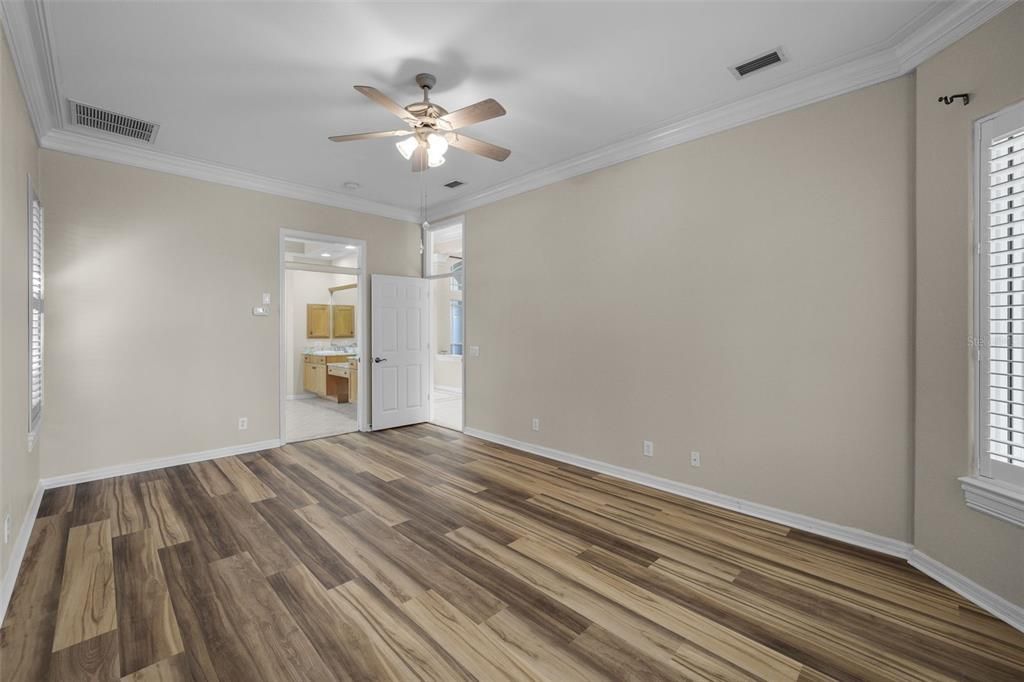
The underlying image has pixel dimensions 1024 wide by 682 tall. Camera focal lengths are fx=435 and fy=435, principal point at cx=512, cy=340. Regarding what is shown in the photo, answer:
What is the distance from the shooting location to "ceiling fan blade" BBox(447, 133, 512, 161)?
305cm

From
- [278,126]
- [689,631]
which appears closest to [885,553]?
[689,631]

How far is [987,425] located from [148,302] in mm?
6312

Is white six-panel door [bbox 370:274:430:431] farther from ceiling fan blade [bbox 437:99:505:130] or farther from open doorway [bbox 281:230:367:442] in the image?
ceiling fan blade [bbox 437:99:505:130]

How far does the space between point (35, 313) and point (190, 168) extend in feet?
6.41

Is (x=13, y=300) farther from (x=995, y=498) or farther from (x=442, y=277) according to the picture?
(x=995, y=498)

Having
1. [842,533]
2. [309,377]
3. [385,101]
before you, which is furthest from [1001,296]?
[309,377]

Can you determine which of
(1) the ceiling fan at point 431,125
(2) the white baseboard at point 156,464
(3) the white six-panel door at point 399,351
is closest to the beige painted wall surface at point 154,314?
(2) the white baseboard at point 156,464

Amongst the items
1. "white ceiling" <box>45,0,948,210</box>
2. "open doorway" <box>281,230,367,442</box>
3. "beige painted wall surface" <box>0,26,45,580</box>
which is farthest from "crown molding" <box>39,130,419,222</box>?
"open doorway" <box>281,230,367,442</box>

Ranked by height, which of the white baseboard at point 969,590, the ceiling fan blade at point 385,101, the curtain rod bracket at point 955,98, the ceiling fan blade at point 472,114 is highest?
the ceiling fan blade at point 385,101

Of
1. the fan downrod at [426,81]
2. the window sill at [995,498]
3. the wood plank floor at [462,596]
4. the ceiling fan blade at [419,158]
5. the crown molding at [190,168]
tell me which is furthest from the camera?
the crown molding at [190,168]

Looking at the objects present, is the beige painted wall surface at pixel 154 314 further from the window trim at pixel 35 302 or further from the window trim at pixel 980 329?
the window trim at pixel 980 329

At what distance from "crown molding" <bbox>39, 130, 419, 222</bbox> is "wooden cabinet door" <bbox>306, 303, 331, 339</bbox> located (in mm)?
4041

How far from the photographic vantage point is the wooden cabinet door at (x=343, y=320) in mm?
9258

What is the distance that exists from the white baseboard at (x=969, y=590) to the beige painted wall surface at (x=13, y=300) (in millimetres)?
4828
